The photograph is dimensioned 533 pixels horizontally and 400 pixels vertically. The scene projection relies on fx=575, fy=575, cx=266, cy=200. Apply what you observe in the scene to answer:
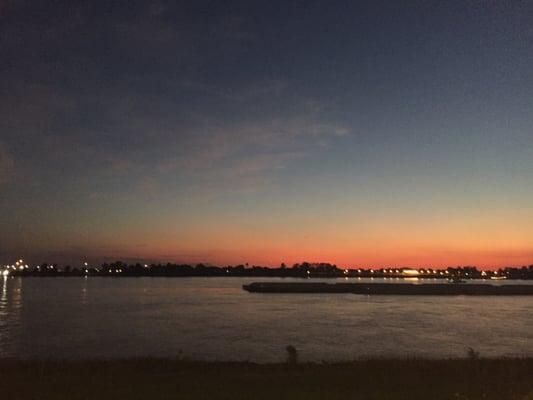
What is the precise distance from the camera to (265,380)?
14.4 m

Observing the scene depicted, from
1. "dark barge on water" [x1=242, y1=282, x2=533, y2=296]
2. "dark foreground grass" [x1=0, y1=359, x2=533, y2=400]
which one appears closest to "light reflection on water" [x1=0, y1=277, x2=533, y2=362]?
"dark foreground grass" [x1=0, y1=359, x2=533, y2=400]

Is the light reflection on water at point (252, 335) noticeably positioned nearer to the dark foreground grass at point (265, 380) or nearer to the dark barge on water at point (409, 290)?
the dark foreground grass at point (265, 380)

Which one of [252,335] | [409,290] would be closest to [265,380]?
[252,335]

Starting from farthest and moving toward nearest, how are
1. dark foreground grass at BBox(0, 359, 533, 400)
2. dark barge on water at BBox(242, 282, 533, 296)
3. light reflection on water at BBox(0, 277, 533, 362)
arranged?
dark barge on water at BBox(242, 282, 533, 296)
light reflection on water at BBox(0, 277, 533, 362)
dark foreground grass at BBox(0, 359, 533, 400)

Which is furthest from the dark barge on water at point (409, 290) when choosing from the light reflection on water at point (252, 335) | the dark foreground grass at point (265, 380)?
the dark foreground grass at point (265, 380)

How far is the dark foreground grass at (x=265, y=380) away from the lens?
1227 centimetres

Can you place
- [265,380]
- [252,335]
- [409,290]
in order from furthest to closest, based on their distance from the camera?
[409,290] < [252,335] < [265,380]

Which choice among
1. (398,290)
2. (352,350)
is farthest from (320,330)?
(398,290)

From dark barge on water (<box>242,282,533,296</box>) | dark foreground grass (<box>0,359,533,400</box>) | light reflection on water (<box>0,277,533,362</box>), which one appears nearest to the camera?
dark foreground grass (<box>0,359,533,400</box>)

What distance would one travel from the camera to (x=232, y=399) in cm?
1185

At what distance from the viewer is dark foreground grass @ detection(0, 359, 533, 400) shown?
1227cm

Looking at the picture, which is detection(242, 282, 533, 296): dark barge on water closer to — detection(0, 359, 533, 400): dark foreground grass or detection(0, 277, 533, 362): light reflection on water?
detection(0, 277, 533, 362): light reflection on water

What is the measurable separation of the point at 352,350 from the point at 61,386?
22171 mm

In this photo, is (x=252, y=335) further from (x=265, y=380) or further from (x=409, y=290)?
(x=409, y=290)
